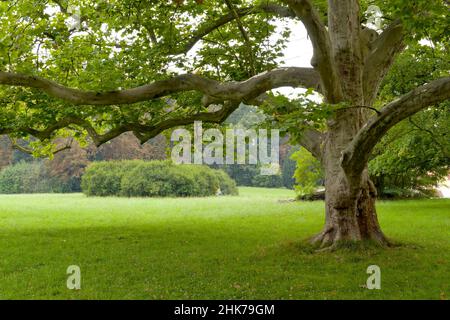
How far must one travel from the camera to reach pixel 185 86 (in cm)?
1168

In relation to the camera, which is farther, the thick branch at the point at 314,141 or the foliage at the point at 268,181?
the foliage at the point at 268,181

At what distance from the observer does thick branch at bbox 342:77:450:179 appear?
8586 mm

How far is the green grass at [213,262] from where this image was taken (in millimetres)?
8172

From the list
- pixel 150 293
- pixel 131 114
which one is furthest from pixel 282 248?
pixel 131 114

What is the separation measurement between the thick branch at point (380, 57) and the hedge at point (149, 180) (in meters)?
26.3

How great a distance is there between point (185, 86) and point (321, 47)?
3.24m

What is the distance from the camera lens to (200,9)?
13.7 m

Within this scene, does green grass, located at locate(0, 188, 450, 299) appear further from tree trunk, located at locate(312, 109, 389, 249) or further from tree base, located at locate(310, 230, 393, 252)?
tree trunk, located at locate(312, 109, 389, 249)

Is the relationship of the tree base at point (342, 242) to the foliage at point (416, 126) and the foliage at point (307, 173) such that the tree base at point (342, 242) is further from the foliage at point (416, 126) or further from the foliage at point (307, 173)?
the foliage at point (307, 173)

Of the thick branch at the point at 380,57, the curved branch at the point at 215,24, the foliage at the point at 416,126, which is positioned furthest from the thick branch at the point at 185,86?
the foliage at the point at 416,126

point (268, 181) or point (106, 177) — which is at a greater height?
point (106, 177)

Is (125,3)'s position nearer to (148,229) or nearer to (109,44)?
(109,44)

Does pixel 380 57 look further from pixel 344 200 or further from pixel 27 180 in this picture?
pixel 27 180
